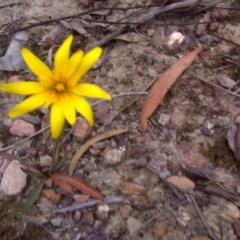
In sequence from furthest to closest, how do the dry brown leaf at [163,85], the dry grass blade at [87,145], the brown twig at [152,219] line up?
1. the dry brown leaf at [163,85]
2. the dry grass blade at [87,145]
3. the brown twig at [152,219]

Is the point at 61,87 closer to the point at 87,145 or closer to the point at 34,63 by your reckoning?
the point at 34,63

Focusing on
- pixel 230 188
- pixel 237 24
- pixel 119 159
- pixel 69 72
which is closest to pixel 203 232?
pixel 230 188

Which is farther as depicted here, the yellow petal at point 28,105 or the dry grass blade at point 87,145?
the dry grass blade at point 87,145

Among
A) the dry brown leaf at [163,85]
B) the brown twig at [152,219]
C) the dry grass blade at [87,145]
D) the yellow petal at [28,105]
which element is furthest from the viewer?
the dry brown leaf at [163,85]

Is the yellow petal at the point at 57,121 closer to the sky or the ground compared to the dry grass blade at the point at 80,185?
closer to the sky

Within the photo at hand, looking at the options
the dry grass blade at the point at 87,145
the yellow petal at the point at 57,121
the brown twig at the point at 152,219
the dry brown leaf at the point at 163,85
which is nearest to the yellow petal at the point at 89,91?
the yellow petal at the point at 57,121

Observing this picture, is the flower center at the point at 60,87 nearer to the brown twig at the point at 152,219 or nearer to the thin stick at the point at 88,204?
the thin stick at the point at 88,204
